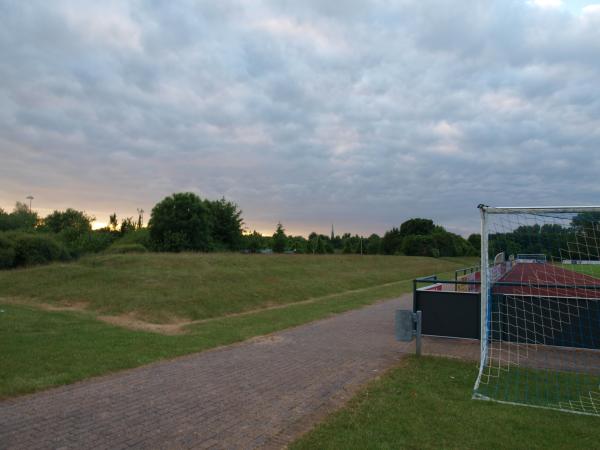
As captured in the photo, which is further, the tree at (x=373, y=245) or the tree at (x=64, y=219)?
the tree at (x=373, y=245)

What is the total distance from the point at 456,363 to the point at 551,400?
7.10 feet

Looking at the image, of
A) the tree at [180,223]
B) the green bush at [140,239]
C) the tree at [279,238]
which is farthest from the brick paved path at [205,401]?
the tree at [279,238]

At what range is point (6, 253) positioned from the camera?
28609mm

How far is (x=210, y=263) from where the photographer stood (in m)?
24.9

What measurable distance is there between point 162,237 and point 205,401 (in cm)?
5266

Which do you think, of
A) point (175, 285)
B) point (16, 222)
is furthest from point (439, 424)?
point (16, 222)

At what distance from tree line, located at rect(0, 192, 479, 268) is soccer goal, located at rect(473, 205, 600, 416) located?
97.6 feet

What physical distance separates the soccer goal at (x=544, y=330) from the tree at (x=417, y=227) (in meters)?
95.9

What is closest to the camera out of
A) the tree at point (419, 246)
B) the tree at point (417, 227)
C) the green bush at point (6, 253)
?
the green bush at point (6, 253)

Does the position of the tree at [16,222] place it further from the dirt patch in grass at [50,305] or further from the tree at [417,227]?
the tree at [417,227]

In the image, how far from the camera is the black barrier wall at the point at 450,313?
33.9ft

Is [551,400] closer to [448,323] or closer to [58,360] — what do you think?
[448,323]

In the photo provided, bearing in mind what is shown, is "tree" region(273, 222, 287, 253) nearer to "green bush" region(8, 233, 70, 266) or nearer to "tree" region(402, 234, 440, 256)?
"tree" region(402, 234, 440, 256)

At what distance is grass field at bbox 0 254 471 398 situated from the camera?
816 centimetres
